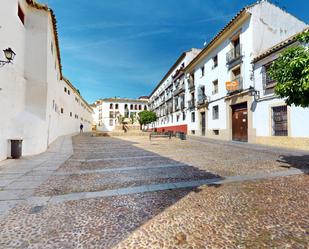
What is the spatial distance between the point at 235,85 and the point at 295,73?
10.2 metres

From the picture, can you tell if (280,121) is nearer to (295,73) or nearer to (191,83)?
(295,73)

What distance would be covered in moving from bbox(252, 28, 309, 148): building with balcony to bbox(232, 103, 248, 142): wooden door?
0.96 meters

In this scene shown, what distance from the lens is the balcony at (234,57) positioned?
13755 mm

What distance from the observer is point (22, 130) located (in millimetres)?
6996

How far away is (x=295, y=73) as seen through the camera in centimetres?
426

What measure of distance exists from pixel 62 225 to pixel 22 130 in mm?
6075

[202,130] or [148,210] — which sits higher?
[202,130]

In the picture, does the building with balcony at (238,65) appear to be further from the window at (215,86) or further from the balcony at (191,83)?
the balcony at (191,83)

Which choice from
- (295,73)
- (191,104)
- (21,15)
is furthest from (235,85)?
(21,15)

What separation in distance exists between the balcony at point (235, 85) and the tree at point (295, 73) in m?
9.29

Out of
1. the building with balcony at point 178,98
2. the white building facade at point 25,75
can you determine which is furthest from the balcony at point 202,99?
the white building facade at point 25,75

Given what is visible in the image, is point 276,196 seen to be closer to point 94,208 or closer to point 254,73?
point 94,208

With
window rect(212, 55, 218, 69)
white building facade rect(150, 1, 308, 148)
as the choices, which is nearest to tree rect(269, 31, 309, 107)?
white building facade rect(150, 1, 308, 148)

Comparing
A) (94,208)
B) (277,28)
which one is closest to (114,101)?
(277,28)
